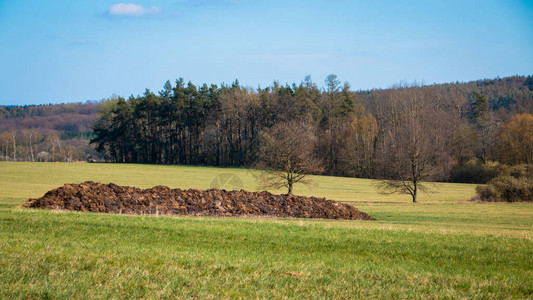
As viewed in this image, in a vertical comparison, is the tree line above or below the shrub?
above

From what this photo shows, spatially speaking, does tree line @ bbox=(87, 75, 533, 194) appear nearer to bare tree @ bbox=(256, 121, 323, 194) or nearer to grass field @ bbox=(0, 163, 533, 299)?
bare tree @ bbox=(256, 121, 323, 194)

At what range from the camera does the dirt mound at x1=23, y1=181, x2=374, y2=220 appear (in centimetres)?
1873

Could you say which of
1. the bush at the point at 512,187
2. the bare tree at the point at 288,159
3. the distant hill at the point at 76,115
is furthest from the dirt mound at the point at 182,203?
the distant hill at the point at 76,115

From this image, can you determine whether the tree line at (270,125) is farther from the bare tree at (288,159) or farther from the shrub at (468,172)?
the bare tree at (288,159)

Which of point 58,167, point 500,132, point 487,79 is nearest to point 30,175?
point 58,167

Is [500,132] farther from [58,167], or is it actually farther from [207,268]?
[207,268]

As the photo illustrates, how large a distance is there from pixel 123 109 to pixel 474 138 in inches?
2683

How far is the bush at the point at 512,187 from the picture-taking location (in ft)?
125

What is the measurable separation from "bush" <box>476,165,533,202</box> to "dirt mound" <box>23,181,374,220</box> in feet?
72.4

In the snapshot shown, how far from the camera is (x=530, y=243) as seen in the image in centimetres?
1144

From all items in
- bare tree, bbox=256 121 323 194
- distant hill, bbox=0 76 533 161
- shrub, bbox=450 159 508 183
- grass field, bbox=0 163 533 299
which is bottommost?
shrub, bbox=450 159 508 183

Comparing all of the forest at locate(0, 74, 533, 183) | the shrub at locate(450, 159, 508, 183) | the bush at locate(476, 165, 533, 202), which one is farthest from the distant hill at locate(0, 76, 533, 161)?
the bush at locate(476, 165, 533, 202)

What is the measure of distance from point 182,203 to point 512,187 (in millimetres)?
31592

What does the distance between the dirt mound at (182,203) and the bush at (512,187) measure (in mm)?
22057
